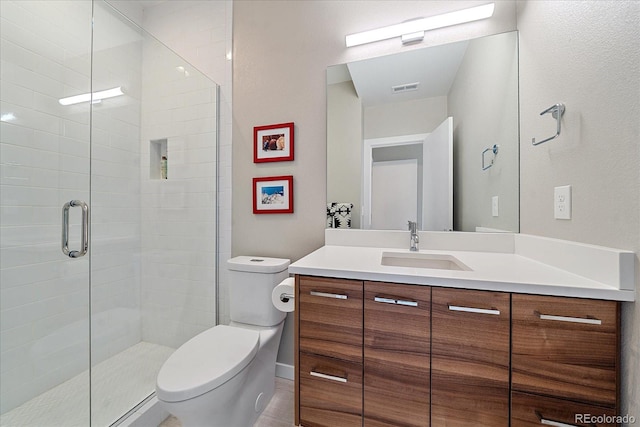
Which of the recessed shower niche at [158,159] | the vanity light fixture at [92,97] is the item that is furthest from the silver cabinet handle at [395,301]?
the vanity light fixture at [92,97]

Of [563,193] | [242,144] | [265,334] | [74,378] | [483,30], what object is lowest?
[74,378]

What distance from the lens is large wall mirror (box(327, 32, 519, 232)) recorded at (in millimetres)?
1330

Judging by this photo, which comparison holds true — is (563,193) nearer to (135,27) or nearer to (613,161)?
(613,161)

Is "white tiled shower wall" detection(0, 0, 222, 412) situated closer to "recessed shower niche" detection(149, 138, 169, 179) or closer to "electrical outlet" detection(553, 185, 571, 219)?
"recessed shower niche" detection(149, 138, 169, 179)

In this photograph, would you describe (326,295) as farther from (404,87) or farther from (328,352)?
(404,87)

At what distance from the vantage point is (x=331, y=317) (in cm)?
98

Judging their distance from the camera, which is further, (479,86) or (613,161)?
(479,86)

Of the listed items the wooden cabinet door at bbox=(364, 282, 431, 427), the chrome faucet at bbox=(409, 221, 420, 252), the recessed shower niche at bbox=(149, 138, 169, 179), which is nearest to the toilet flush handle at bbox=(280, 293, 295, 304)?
the wooden cabinet door at bbox=(364, 282, 431, 427)

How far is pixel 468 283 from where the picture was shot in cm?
83

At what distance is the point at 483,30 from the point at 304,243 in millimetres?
1574

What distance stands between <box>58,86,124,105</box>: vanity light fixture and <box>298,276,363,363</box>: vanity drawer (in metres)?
1.80

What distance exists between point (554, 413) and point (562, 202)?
701 millimetres

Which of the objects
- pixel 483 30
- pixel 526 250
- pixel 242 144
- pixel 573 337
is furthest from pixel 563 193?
pixel 242 144

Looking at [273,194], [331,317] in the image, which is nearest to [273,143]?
[273,194]
